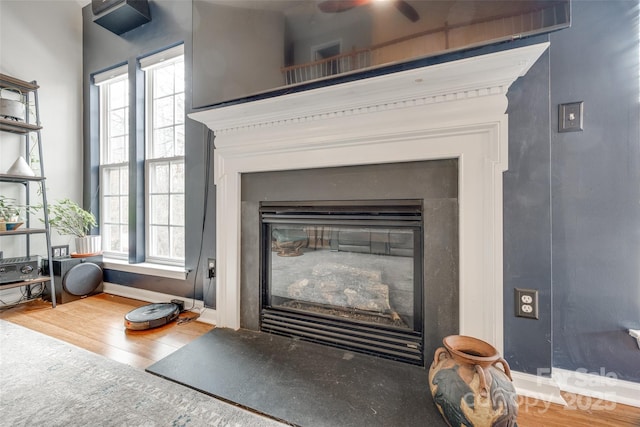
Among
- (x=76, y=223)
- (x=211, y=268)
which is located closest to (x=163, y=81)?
(x=76, y=223)

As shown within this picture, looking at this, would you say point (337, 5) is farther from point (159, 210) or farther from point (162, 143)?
point (159, 210)

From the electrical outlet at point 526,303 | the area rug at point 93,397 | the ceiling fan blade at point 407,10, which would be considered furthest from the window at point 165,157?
the electrical outlet at point 526,303

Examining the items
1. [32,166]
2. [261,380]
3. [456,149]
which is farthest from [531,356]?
[32,166]

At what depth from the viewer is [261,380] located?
130 cm

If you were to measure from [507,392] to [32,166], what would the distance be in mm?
4057

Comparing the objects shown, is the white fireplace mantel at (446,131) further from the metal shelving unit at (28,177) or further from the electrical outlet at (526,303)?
the metal shelving unit at (28,177)

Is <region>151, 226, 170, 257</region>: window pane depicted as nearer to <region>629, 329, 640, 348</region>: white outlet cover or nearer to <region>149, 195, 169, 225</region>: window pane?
<region>149, 195, 169, 225</region>: window pane

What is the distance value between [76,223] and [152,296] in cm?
116

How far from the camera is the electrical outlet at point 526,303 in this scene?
123 cm

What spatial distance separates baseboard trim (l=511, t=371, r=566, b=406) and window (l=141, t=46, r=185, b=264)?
2.57m

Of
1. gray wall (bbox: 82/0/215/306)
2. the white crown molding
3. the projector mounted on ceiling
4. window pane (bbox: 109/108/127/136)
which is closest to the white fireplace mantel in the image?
the white crown molding

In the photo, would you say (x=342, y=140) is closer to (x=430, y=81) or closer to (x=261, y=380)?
(x=430, y=81)

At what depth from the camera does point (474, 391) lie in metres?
0.95

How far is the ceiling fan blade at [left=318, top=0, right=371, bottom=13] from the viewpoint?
135 cm
